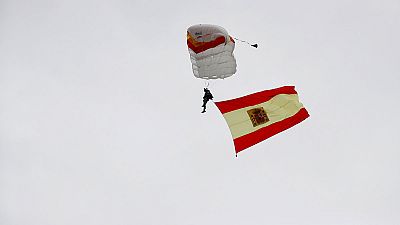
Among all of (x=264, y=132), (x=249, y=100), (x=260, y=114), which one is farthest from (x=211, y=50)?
(x=264, y=132)

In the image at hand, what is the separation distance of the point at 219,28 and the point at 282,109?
399cm

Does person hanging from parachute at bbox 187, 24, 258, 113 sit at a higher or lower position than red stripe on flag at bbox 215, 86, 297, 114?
higher

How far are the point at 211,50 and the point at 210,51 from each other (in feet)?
0.18

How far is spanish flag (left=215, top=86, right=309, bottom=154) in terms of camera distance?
1830cm

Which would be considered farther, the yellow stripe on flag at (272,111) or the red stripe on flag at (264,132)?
the yellow stripe on flag at (272,111)

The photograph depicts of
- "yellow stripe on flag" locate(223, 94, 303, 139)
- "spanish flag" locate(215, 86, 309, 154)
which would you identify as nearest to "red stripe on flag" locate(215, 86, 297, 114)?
"spanish flag" locate(215, 86, 309, 154)

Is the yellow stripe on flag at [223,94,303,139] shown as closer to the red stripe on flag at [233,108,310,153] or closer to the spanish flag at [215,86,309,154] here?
the spanish flag at [215,86,309,154]

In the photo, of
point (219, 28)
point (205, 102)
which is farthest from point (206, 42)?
point (205, 102)

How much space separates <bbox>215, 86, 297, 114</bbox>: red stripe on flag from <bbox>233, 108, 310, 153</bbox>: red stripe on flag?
94 centimetres

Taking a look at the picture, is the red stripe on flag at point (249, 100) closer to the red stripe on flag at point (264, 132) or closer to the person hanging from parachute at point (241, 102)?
the person hanging from parachute at point (241, 102)

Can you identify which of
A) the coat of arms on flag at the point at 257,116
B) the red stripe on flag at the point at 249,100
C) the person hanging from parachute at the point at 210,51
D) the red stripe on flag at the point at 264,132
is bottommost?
the red stripe on flag at the point at 264,132

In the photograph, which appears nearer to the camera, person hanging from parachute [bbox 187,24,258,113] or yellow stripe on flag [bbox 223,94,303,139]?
yellow stripe on flag [bbox 223,94,303,139]

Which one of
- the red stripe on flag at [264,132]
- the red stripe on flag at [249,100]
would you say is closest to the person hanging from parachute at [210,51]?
the red stripe on flag at [249,100]

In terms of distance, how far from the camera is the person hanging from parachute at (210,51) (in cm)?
2067
